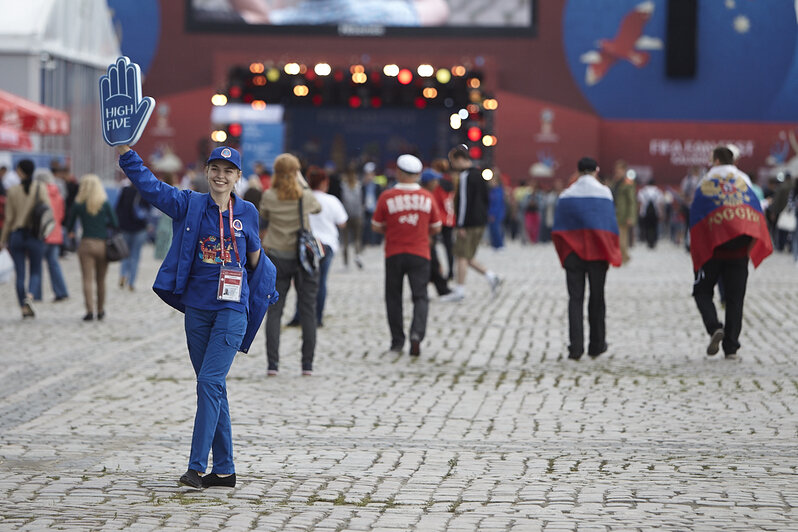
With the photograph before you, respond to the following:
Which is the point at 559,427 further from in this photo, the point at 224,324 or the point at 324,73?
the point at 324,73

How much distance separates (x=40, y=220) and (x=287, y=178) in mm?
5478

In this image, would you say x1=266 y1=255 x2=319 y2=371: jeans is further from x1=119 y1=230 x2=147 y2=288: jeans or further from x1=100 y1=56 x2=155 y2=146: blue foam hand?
x1=119 y1=230 x2=147 y2=288: jeans

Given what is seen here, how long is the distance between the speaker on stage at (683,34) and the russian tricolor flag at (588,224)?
27.8 m

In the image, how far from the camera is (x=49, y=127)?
24.6 m

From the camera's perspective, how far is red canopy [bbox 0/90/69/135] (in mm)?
22719

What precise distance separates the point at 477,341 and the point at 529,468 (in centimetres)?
602

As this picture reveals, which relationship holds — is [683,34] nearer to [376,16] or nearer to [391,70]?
[391,70]

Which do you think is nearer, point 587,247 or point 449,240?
point 587,247

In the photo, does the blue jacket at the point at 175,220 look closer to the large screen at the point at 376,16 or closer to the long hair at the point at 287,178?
the long hair at the point at 287,178

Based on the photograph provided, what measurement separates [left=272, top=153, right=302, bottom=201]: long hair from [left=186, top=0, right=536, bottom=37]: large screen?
27.5 metres

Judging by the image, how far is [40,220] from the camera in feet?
51.2

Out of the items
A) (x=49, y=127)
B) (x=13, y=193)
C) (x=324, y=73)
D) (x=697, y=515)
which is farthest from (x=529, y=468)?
(x=324, y=73)

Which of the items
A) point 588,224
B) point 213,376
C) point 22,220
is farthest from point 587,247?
point 22,220

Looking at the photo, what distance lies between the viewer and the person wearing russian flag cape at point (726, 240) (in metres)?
11.5
